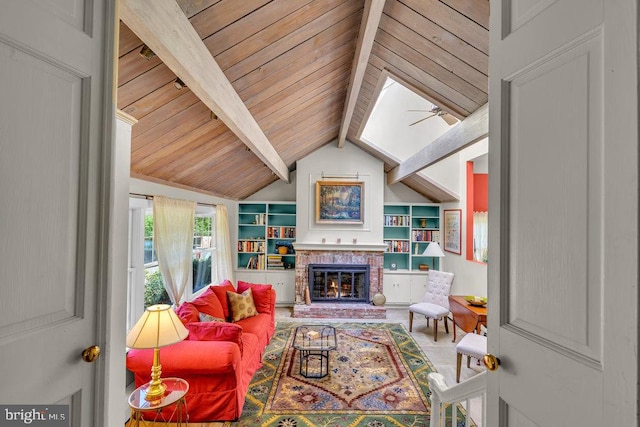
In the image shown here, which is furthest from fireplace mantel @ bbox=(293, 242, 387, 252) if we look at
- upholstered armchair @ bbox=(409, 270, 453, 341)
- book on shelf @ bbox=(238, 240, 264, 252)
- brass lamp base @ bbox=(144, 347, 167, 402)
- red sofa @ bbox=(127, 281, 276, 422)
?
Answer: brass lamp base @ bbox=(144, 347, 167, 402)

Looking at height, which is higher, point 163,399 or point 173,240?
point 173,240

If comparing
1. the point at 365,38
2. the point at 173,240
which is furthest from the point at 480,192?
the point at 173,240

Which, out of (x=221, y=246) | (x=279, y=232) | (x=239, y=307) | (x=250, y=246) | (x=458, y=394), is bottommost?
(x=239, y=307)

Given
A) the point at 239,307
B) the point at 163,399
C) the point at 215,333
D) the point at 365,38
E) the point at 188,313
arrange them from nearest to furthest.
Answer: the point at 163,399, the point at 365,38, the point at 215,333, the point at 188,313, the point at 239,307

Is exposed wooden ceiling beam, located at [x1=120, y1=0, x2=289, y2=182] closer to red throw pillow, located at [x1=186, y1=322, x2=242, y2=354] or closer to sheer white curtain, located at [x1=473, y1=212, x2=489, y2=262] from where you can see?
red throw pillow, located at [x1=186, y1=322, x2=242, y2=354]

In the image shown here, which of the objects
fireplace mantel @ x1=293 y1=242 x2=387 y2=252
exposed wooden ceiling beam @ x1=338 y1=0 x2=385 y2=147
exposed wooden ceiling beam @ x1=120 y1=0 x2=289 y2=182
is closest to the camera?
exposed wooden ceiling beam @ x1=120 y1=0 x2=289 y2=182

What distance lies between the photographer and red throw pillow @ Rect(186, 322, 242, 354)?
A: 2639mm

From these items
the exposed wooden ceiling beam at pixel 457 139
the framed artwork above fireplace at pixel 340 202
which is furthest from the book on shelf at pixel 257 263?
the exposed wooden ceiling beam at pixel 457 139

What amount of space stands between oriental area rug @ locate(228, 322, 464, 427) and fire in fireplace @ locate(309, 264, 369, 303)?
1.52 meters

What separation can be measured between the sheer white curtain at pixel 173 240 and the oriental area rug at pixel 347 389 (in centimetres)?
139

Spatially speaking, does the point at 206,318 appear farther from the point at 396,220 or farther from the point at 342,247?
the point at 396,220

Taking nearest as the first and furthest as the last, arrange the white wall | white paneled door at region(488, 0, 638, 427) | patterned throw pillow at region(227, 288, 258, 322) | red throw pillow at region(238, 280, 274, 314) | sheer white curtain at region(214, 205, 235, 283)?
white paneled door at region(488, 0, 638, 427)
patterned throw pillow at region(227, 288, 258, 322)
red throw pillow at region(238, 280, 274, 314)
sheer white curtain at region(214, 205, 235, 283)
the white wall

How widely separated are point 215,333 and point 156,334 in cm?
65

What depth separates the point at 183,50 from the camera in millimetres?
1448
